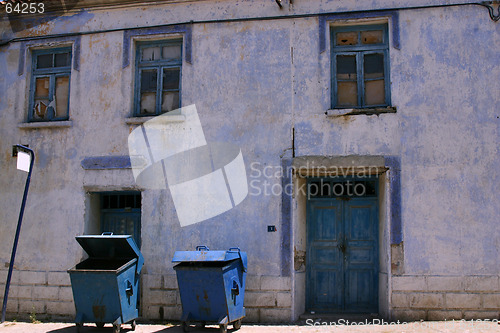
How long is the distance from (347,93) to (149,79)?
3696mm

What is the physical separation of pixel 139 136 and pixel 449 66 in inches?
218

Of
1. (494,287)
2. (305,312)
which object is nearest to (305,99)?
(305,312)

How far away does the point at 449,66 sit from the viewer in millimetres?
8414

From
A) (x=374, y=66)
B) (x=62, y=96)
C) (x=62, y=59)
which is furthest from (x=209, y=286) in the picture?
(x=62, y=59)

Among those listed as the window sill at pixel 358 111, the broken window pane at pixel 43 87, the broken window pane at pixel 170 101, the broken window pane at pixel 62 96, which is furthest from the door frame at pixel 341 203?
the broken window pane at pixel 43 87

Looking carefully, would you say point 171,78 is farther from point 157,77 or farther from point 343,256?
point 343,256

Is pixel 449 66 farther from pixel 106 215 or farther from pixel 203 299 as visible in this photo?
pixel 106 215

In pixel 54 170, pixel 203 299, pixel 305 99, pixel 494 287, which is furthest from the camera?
pixel 54 170

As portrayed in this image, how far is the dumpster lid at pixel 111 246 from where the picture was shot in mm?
7535

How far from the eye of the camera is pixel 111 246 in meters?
7.71

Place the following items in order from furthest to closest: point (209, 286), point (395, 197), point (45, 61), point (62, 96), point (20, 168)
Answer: point (45, 61) → point (62, 96) → point (395, 197) → point (20, 168) → point (209, 286)

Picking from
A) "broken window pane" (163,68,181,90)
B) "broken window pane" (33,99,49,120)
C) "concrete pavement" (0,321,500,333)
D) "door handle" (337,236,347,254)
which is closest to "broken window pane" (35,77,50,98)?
"broken window pane" (33,99,49,120)

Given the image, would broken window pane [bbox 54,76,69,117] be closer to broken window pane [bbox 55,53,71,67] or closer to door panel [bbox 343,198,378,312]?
broken window pane [bbox 55,53,71,67]

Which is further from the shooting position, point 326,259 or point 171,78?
point 171,78
